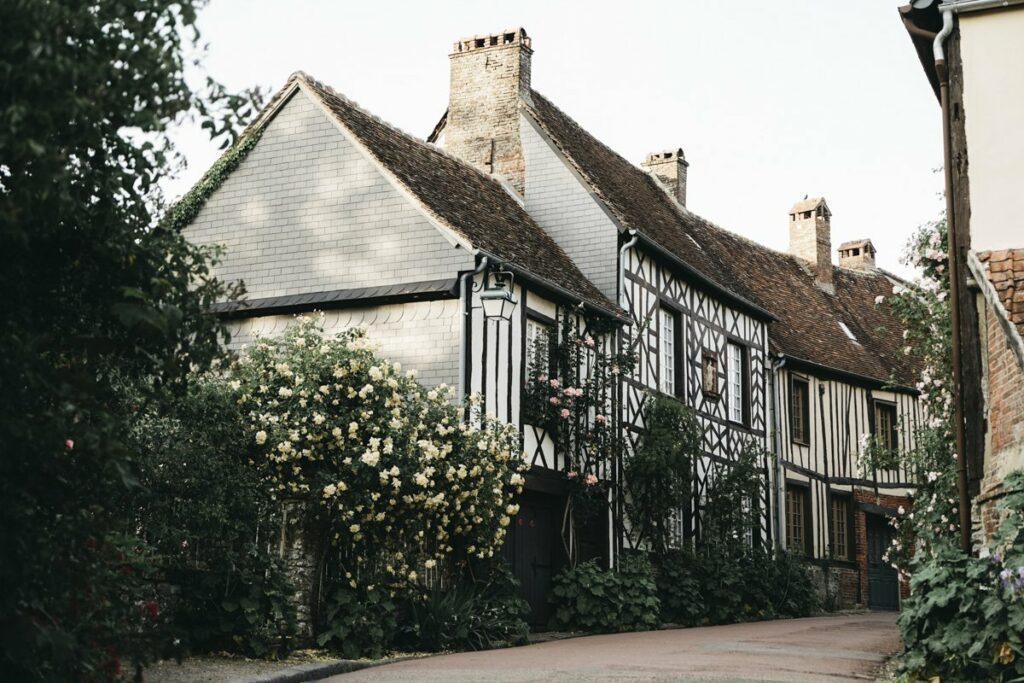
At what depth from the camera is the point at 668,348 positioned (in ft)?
59.6

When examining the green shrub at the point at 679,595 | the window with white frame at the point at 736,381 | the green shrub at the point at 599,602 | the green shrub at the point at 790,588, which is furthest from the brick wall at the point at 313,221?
the green shrub at the point at 790,588

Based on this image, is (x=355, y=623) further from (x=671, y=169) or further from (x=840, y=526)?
(x=840, y=526)

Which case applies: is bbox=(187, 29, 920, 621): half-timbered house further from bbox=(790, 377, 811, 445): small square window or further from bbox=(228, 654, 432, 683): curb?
bbox=(228, 654, 432, 683): curb

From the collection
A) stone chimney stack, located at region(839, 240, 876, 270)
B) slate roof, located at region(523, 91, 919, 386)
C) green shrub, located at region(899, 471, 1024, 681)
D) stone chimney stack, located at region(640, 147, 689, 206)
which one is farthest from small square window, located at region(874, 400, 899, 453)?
green shrub, located at region(899, 471, 1024, 681)

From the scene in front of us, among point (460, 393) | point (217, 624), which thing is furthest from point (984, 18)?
point (217, 624)

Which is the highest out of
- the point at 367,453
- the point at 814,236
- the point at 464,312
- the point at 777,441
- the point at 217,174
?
the point at 814,236

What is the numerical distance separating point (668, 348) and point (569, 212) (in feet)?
8.62

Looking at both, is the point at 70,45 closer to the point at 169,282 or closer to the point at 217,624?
the point at 169,282

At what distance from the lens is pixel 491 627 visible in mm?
11961

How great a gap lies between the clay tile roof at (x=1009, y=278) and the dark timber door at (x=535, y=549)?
21.0ft

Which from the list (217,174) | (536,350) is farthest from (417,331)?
(217,174)

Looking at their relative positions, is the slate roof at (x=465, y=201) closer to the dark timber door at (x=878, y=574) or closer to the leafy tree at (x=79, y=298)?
the leafy tree at (x=79, y=298)

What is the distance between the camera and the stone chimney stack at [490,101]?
1788 centimetres

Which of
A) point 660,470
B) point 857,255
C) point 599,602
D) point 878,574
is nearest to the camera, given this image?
point 599,602
